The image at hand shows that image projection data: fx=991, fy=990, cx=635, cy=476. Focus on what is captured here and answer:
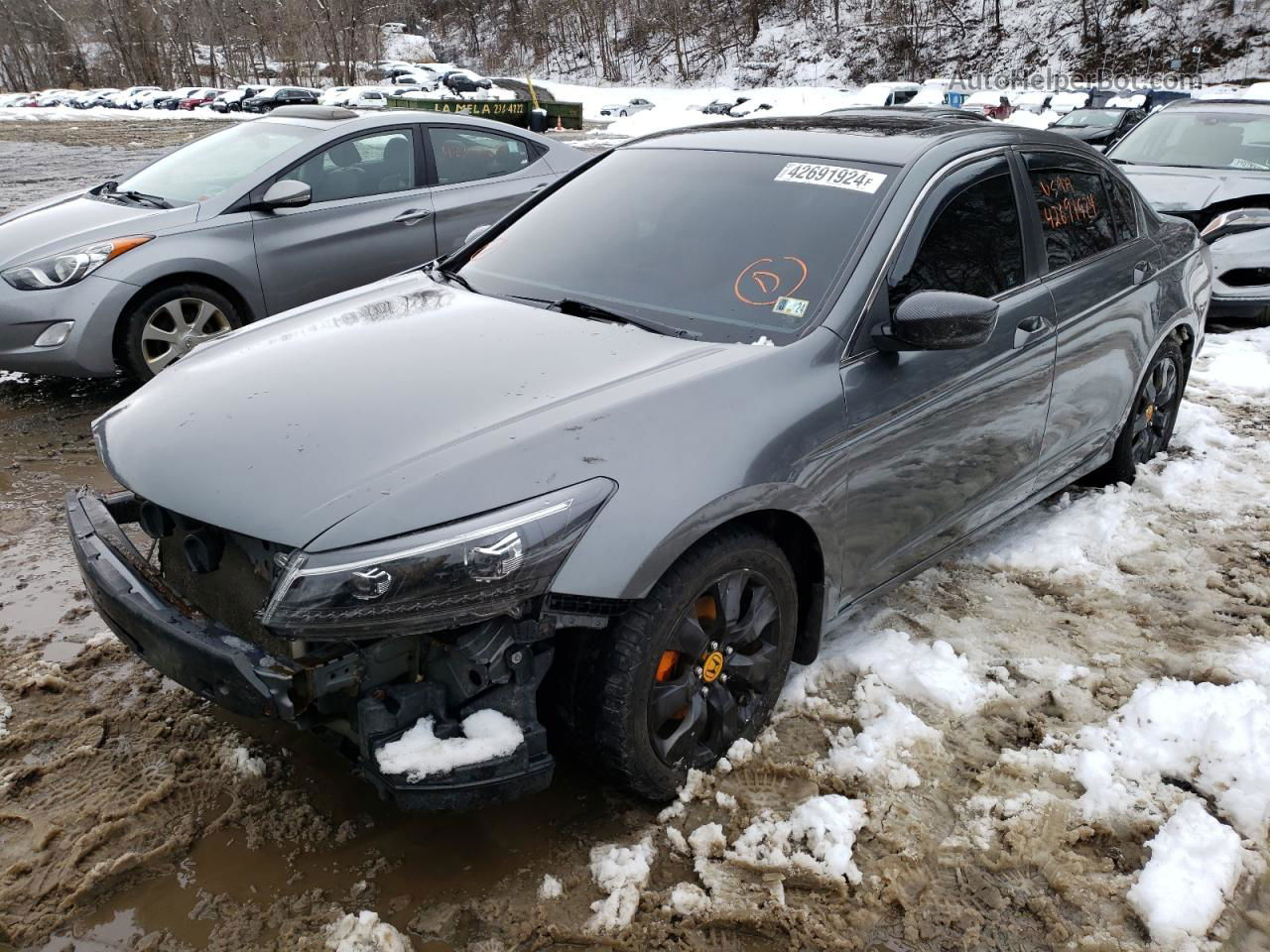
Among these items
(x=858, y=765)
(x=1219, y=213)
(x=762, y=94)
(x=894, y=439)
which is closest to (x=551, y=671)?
(x=858, y=765)

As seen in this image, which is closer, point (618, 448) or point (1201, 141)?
point (618, 448)

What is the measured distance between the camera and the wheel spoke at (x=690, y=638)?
2422 millimetres

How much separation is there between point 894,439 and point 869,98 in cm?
3819

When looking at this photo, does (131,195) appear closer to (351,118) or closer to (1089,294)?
(351,118)

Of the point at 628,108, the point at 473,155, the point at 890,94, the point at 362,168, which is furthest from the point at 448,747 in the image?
the point at 628,108

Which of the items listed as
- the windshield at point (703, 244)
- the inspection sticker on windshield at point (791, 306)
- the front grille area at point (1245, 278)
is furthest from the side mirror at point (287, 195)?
the front grille area at point (1245, 278)

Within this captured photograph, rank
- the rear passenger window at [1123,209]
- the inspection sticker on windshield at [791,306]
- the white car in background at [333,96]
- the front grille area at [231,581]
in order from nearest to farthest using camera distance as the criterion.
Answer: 1. the front grille area at [231,581]
2. the inspection sticker on windshield at [791,306]
3. the rear passenger window at [1123,209]
4. the white car in background at [333,96]

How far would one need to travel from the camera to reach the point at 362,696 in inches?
85.6

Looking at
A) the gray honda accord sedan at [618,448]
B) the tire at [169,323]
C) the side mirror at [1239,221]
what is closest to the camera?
the gray honda accord sedan at [618,448]

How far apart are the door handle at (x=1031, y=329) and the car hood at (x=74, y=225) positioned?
14.8ft

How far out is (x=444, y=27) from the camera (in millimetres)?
83375

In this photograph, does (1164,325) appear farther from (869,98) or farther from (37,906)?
(869,98)

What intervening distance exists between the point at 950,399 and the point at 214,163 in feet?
16.6

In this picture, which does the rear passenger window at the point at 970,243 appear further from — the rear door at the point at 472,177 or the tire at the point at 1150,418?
the rear door at the point at 472,177
